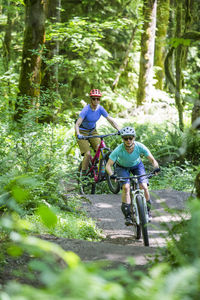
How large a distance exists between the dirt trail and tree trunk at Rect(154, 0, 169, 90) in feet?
46.0

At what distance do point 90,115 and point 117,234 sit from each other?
3.48 metres

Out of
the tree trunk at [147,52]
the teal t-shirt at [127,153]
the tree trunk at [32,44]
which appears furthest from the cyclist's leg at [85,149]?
the tree trunk at [147,52]

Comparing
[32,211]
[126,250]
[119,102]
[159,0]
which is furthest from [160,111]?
[126,250]

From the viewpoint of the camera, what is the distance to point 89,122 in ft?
32.4

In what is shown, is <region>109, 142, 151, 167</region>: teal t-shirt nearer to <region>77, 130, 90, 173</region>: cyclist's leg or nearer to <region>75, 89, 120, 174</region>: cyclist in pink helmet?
<region>75, 89, 120, 174</region>: cyclist in pink helmet

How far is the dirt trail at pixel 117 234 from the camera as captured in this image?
166 inches

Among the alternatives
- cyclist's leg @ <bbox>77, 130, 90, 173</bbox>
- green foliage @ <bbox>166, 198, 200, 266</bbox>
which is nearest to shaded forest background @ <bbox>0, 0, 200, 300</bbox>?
green foliage @ <bbox>166, 198, 200, 266</bbox>

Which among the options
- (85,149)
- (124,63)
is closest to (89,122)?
(85,149)

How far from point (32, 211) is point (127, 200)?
1.64 metres

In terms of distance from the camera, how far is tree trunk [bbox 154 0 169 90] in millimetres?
21969

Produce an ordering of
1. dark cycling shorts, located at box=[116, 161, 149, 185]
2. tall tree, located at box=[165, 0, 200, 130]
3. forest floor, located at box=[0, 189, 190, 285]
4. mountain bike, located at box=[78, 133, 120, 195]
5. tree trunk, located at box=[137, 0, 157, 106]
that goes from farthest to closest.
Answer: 1. tree trunk, located at box=[137, 0, 157, 106]
2. mountain bike, located at box=[78, 133, 120, 195]
3. dark cycling shorts, located at box=[116, 161, 149, 185]
4. forest floor, located at box=[0, 189, 190, 285]
5. tall tree, located at box=[165, 0, 200, 130]

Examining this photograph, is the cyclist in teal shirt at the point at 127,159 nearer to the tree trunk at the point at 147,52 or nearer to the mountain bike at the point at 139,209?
the mountain bike at the point at 139,209

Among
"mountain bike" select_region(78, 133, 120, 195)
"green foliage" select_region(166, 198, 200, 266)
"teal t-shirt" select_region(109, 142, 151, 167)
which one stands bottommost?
"mountain bike" select_region(78, 133, 120, 195)

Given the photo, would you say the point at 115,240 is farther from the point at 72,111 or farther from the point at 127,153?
the point at 72,111
